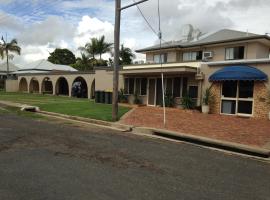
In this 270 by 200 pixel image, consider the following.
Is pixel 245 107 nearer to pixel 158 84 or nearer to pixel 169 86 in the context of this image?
pixel 169 86

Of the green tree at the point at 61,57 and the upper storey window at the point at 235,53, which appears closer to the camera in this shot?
the upper storey window at the point at 235,53

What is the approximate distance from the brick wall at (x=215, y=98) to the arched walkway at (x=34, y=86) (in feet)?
107

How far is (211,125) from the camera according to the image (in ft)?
50.3

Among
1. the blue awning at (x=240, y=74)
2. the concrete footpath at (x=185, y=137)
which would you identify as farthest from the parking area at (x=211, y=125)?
the blue awning at (x=240, y=74)

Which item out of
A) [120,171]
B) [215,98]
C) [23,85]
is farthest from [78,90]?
[120,171]

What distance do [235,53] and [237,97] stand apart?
8.33 meters

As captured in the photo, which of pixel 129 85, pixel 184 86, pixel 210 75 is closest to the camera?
pixel 210 75

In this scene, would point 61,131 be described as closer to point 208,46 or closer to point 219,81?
point 219,81

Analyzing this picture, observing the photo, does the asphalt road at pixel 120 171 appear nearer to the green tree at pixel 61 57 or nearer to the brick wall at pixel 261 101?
the brick wall at pixel 261 101

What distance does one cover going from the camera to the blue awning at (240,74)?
1736 cm

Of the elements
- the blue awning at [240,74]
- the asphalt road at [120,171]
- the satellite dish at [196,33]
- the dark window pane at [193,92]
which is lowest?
the asphalt road at [120,171]

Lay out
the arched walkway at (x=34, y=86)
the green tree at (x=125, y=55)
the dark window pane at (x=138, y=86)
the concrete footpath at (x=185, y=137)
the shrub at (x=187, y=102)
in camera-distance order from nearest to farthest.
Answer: the concrete footpath at (x=185, y=137), the shrub at (x=187, y=102), the dark window pane at (x=138, y=86), the arched walkway at (x=34, y=86), the green tree at (x=125, y=55)

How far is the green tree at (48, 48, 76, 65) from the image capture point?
85375 millimetres

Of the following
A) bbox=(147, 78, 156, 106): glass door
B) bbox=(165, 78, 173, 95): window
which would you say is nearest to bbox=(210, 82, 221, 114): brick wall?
bbox=(165, 78, 173, 95): window
